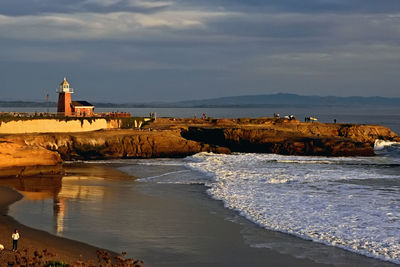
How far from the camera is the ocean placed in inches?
578

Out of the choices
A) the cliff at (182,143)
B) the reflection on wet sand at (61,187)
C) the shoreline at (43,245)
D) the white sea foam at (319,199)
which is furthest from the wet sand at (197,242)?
the cliff at (182,143)

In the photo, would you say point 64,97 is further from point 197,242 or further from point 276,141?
point 197,242

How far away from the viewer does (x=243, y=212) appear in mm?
19938

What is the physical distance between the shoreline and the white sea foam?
6.06 meters

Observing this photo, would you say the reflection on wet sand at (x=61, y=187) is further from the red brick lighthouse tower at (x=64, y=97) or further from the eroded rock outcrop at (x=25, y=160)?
the red brick lighthouse tower at (x=64, y=97)

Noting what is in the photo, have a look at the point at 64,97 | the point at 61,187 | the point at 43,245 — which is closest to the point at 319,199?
the point at 61,187

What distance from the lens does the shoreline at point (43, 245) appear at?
13.3 metres

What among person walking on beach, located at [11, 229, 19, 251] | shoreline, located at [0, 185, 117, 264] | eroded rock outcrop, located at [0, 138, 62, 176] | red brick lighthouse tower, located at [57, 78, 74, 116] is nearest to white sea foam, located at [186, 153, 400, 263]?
shoreline, located at [0, 185, 117, 264]

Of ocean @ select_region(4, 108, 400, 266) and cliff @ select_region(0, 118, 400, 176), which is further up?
cliff @ select_region(0, 118, 400, 176)

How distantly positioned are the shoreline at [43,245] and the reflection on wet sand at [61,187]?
2.83 ft

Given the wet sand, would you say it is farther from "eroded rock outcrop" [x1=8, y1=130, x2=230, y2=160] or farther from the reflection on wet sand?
"eroded rock outcrop" [x1=8, y1=130, x2=230, y2=160]

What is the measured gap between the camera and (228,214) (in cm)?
1966

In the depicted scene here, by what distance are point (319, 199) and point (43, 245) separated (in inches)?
465

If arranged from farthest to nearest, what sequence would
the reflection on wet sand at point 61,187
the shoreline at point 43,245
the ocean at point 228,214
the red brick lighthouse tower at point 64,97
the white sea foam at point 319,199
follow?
the red brick lighthouse tower at point 64,97
the reflection on wet sand at point 61,187
the white sea foam at point 319,199
the ocean at point 228,214
the shoreline at point 43,245
